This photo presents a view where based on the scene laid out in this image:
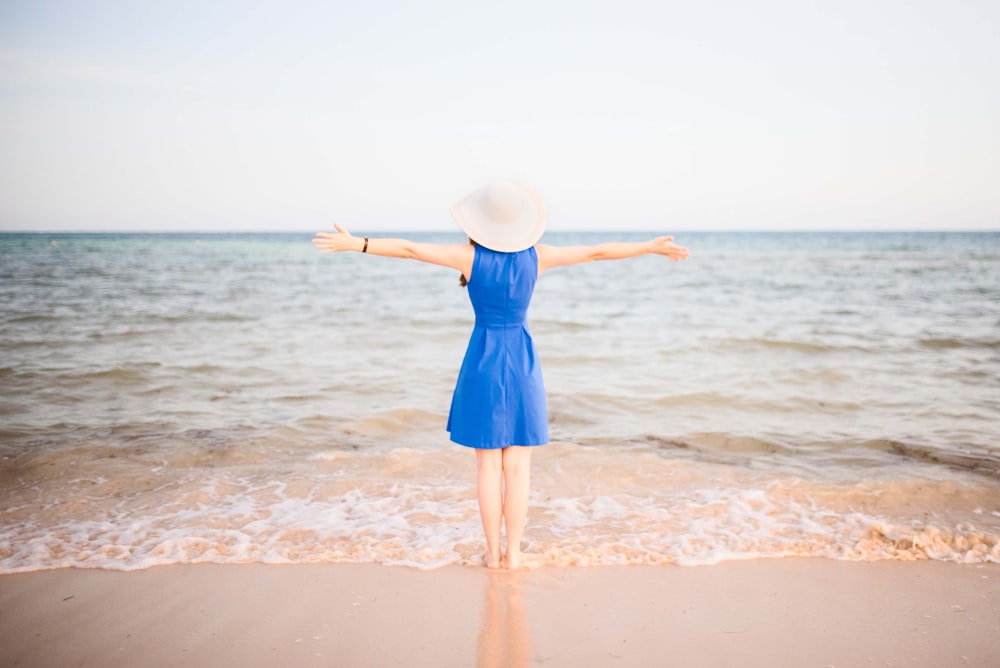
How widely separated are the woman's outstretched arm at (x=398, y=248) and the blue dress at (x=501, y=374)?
7cm

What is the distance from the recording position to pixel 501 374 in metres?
3.54

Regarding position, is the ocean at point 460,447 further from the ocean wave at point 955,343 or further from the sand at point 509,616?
the sand at point 509,616

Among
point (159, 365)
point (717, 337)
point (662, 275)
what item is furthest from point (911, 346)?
point (662, 275)

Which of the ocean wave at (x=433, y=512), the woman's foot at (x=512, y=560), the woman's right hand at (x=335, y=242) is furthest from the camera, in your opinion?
the ocean wave at (x=433, y=512)

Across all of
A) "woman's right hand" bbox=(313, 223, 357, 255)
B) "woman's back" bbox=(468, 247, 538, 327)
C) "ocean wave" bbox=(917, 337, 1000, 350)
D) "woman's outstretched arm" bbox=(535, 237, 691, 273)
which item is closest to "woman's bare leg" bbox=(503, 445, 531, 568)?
"woman's back" bbox=(468, 247, 538, 327)

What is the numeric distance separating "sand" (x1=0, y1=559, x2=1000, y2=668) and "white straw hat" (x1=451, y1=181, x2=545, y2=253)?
1.79m

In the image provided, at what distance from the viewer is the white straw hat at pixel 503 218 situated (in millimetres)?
3371

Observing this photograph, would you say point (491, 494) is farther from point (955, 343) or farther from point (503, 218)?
point (955, 343)

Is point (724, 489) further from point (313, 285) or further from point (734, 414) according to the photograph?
point (313, 285)

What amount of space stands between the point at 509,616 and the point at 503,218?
192cm

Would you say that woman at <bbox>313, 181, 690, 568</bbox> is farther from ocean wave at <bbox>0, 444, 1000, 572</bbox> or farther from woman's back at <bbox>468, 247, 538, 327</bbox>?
ocean wave at <bbox>0, 444, 1000, 572</bbox>

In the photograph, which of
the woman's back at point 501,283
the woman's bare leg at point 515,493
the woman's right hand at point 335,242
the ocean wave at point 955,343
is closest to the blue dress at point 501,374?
the woman's back at point 501,283

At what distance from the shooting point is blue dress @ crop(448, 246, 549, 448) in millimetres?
3488

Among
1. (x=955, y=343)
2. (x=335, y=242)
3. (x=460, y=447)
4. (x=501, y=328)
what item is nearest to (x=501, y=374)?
(x=501, y=328)
